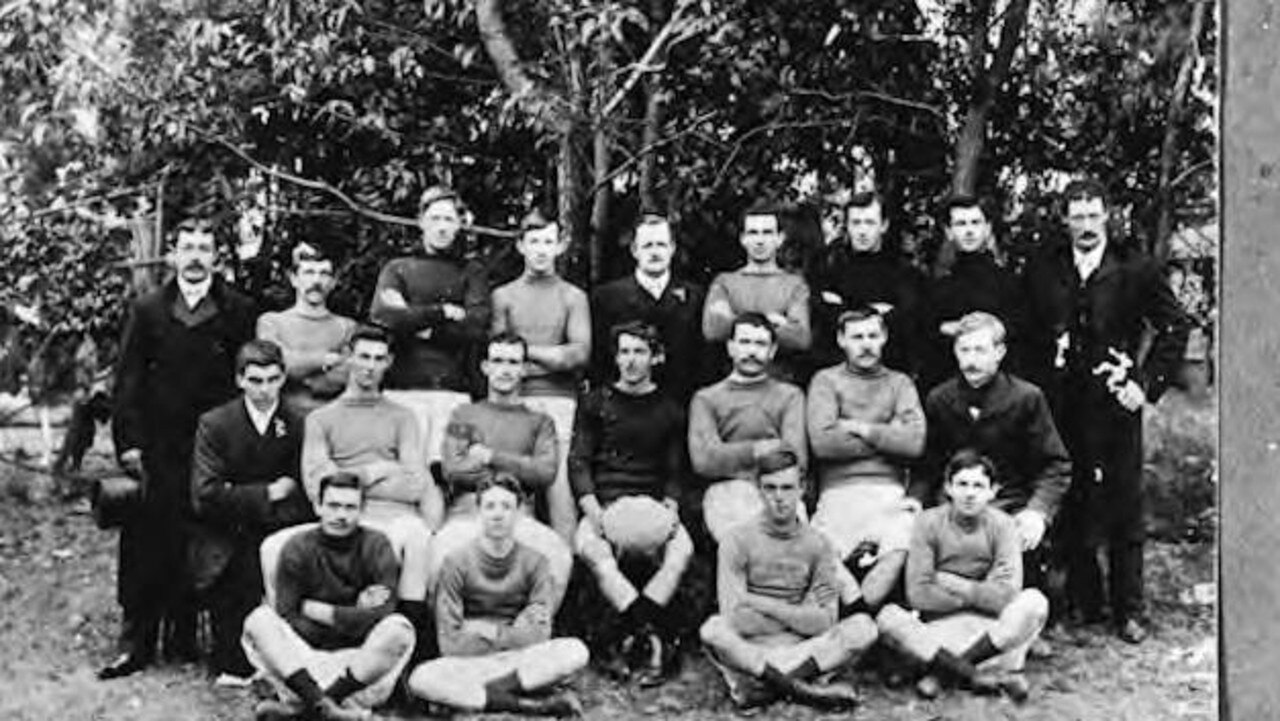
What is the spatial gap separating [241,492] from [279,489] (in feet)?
0.46

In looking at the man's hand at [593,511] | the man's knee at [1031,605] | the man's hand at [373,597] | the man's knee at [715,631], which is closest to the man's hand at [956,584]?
the man's knee at [1031,605]

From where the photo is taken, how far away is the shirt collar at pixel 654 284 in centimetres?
715

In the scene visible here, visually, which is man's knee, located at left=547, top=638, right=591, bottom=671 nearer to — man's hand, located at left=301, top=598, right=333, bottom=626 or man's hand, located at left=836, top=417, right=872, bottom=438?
man's hand, located at left=301, top=598, right=333, bottom=626

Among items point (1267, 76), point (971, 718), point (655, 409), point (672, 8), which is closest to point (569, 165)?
point (672, 8)

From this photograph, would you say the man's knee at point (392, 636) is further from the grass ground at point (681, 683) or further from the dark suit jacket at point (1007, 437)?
the dark suit jacket at point (1007, 437)

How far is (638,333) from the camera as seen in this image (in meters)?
6.81

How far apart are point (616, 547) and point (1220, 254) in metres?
4.50

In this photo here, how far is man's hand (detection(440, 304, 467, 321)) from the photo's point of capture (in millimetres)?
6996

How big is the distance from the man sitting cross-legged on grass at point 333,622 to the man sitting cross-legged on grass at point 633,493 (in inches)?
33.0

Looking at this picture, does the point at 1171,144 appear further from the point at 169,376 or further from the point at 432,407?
the point at 169,376

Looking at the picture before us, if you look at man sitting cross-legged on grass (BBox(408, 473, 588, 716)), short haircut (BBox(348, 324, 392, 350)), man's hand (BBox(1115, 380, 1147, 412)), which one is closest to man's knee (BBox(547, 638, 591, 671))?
man sitting cross-legged on grass (BBox(408, 473, 588, 716))

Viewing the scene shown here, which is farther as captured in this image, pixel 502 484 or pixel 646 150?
pixel 646 150

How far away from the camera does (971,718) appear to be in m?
6.17

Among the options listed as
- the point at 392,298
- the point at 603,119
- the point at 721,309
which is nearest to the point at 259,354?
the point at 392,298
